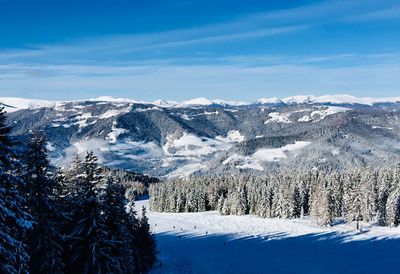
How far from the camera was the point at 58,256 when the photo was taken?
26.5 m

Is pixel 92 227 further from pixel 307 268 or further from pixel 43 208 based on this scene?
pixel 307 268

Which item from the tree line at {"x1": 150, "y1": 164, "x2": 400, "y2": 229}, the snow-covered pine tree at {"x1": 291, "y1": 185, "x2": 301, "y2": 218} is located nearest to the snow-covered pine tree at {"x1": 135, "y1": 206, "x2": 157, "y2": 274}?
the tree line at {"x1": 150, "y1": 164, "x2": 400, "y2": 229}

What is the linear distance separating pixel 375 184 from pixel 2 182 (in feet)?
336

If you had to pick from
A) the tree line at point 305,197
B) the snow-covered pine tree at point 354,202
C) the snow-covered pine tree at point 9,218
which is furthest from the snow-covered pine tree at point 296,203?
the snow-covered pine tree at point 9,218

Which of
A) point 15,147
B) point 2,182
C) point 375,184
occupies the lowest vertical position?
point 375,184

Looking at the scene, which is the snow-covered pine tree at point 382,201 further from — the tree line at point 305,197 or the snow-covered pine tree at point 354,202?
the snow-covered pine tree at point 354,202

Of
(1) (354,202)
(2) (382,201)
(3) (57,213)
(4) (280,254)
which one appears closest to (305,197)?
(2) (382,201)

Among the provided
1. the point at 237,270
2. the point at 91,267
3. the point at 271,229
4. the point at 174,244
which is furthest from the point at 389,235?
the point at 91,267

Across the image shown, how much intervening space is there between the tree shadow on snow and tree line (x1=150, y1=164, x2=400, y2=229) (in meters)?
14.9

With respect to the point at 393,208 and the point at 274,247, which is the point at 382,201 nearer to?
the point at 393,208

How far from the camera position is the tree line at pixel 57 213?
1706cm

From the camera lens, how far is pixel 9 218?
674 inches

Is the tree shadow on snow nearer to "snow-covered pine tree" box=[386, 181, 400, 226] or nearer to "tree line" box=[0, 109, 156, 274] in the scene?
A: "snow-covered pine tree" box=[386, 181, 400, 226]

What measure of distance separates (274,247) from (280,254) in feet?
21.8
